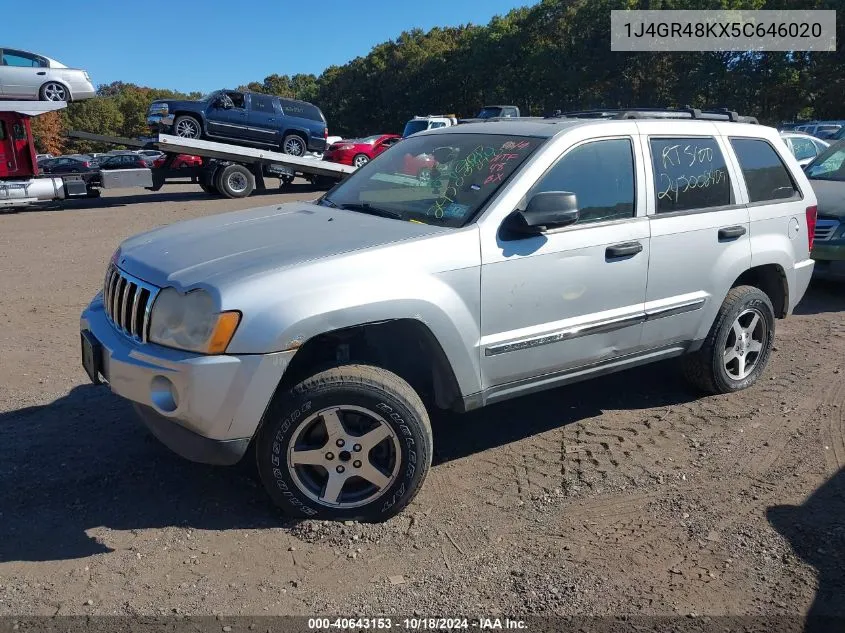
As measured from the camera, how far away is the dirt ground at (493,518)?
9.85 feet

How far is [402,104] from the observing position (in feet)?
197

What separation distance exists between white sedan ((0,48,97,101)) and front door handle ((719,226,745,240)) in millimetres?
15614

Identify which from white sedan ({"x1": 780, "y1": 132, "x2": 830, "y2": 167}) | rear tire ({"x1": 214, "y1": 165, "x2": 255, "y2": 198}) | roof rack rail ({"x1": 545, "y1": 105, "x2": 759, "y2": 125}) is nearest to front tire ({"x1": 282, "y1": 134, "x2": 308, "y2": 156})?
rear tire ({"x1": 214, "y1": 165, "x2": 255, "y2": 198})

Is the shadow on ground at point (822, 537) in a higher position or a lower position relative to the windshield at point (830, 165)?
lower

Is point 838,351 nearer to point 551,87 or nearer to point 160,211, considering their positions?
point 160,211

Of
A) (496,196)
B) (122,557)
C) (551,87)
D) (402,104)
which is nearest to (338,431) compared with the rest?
(122,557)

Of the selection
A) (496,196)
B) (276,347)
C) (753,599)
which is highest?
(496,196)

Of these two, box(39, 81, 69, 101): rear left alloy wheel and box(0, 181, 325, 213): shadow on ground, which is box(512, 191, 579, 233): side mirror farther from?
box(39, 81, 69, 101): rear left alloy wheel

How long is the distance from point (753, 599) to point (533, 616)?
900 millimetres

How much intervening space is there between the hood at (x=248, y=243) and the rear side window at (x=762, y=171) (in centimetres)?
246

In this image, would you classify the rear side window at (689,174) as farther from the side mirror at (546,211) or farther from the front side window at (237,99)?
the front side window at (237,99)

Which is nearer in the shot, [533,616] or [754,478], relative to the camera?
[533,616]

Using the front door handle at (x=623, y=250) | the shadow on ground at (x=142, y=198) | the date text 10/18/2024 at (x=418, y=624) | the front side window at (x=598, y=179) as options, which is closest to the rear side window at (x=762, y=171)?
the front side window at (x=598, y=179)

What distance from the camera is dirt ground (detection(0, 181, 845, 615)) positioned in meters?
3.00
